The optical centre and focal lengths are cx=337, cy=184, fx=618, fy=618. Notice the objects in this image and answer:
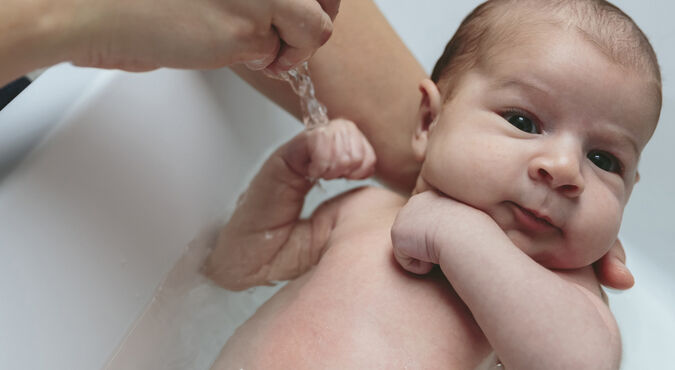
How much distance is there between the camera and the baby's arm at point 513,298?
0.68 meters

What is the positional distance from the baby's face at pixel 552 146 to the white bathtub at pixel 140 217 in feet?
1.59

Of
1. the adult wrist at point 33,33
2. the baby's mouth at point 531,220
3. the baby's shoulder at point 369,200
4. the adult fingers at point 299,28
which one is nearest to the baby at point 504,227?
the baby's mouth at point 531,220

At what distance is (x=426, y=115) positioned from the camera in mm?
985

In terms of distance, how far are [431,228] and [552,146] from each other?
0.18 meters

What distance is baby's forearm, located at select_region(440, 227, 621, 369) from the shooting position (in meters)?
0.68

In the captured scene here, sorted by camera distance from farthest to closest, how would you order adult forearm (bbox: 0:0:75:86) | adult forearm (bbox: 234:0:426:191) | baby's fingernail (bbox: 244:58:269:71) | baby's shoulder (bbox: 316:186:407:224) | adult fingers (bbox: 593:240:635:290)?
adult forearm (bbox: 234:0:426:191), baby's shoulder (bbox: 316:186:407:224), adult fingers (bbox: 593:240:635:290), baby's fingernail (bbox: 244:58:269:71), adult forearm (bbox: 0:0:75:86)

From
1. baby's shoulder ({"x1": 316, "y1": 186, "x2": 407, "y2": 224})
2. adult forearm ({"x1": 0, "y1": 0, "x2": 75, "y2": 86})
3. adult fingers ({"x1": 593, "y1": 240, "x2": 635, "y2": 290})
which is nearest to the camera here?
adult forearm ({"x1": 0, "y1": 0, "x2": 75, "y2": 86})

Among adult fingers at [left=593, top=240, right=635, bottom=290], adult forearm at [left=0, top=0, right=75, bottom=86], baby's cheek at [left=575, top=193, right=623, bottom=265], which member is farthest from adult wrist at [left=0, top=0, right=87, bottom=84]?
adult fingers at [left=593, top=240, right=635, bottom=290]

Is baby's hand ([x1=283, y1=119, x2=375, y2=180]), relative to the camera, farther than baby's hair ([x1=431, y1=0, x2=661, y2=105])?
Yes

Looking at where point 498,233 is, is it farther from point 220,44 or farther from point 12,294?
point 12,294

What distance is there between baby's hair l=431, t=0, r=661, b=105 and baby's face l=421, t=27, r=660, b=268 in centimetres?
2

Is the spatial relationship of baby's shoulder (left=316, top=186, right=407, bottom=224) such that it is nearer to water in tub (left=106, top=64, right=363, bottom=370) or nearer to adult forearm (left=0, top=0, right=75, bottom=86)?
water in tub (left=106, top=64, right=363, bottom=370)

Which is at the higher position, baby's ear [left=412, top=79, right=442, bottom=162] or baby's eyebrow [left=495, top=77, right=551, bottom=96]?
baby's eyebrow [left=495, top=77, right=551, bottom=96]

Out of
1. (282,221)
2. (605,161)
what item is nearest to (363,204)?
(282,221)
